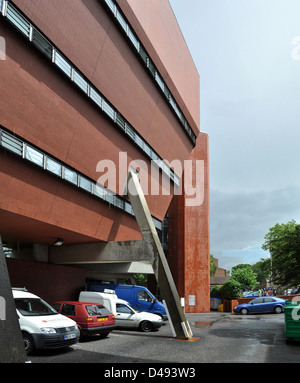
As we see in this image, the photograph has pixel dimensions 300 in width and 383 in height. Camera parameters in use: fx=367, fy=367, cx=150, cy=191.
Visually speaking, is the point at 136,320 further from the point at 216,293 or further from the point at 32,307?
the point at 216,293

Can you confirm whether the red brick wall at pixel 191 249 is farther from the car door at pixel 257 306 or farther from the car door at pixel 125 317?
the car door at pixel 125 317

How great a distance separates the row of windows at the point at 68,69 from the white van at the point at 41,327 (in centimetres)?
827

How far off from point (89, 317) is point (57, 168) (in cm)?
588

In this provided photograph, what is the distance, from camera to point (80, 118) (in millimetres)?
15195

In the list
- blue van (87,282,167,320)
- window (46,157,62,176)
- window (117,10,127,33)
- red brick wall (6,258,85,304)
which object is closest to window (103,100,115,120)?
window (117,10,127,33)

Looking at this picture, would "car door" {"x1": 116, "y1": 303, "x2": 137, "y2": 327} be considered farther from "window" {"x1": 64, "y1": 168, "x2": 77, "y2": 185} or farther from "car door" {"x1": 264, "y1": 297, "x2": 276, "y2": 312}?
"car door" {"x1": 264, "y1": 297, "x2": 276, "y2": 312}

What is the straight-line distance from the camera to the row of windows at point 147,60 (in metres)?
16.0

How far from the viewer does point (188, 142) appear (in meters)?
27.4

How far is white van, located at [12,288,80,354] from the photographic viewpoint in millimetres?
10328

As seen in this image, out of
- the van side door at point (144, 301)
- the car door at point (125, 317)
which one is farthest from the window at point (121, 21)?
the van side door at point (144, 301)

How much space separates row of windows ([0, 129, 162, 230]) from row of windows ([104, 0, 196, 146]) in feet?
22.6

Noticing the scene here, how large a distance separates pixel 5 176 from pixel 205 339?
9.89 metres

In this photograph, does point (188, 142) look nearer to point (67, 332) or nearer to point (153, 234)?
point (153, 234)

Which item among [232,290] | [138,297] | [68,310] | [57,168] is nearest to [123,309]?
[138,297]
